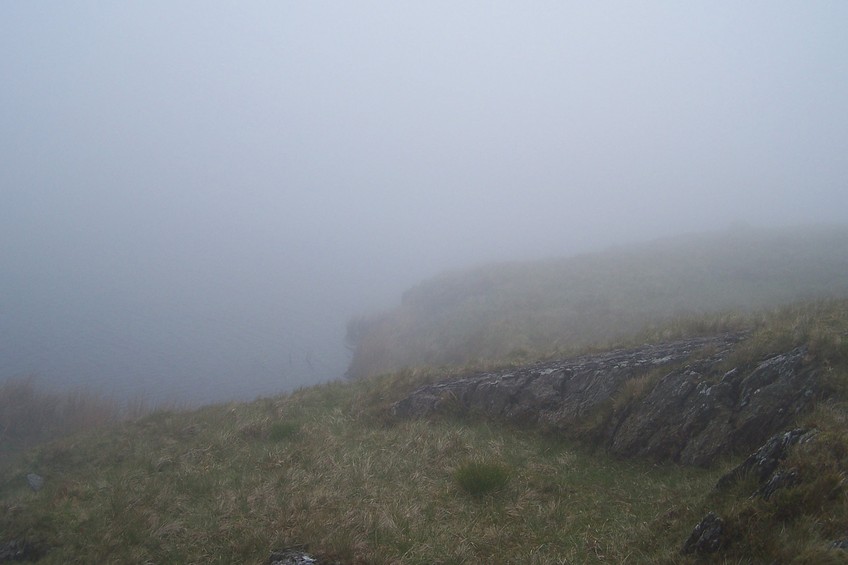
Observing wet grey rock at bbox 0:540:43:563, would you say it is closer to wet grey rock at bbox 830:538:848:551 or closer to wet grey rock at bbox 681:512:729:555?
wet grey rock at bbox 681:512:729:555

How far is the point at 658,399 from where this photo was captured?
29.1ft

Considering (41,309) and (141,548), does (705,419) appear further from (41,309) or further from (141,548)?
(41,309)

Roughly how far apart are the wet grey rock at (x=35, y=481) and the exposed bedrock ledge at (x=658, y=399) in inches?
346

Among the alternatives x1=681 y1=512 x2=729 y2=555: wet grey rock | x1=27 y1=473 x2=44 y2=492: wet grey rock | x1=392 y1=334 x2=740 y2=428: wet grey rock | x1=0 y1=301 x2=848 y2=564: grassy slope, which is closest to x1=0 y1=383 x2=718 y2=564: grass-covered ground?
x1=0 y1=301 x2=848 y2=564: grassy slope

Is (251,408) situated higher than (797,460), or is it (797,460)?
(797,460)

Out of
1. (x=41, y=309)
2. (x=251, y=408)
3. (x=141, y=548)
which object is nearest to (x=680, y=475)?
(x=141, y=548)

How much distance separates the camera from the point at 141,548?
24.0 ft

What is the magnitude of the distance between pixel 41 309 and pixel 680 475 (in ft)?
175

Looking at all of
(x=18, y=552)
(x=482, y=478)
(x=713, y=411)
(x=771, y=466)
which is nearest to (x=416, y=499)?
(x=482, y=478)

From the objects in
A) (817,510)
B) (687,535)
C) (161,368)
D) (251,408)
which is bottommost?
(161,368)

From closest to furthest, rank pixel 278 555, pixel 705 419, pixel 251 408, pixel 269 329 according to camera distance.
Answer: pixel 278 555, pixel 705 419, pixel 251 408, pixel 269 329

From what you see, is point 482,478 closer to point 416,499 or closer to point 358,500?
point 416,499

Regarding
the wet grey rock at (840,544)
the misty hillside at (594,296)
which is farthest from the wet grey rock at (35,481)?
the wet grey rock at (840,544)

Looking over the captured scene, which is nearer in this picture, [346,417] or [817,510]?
[817,510]
